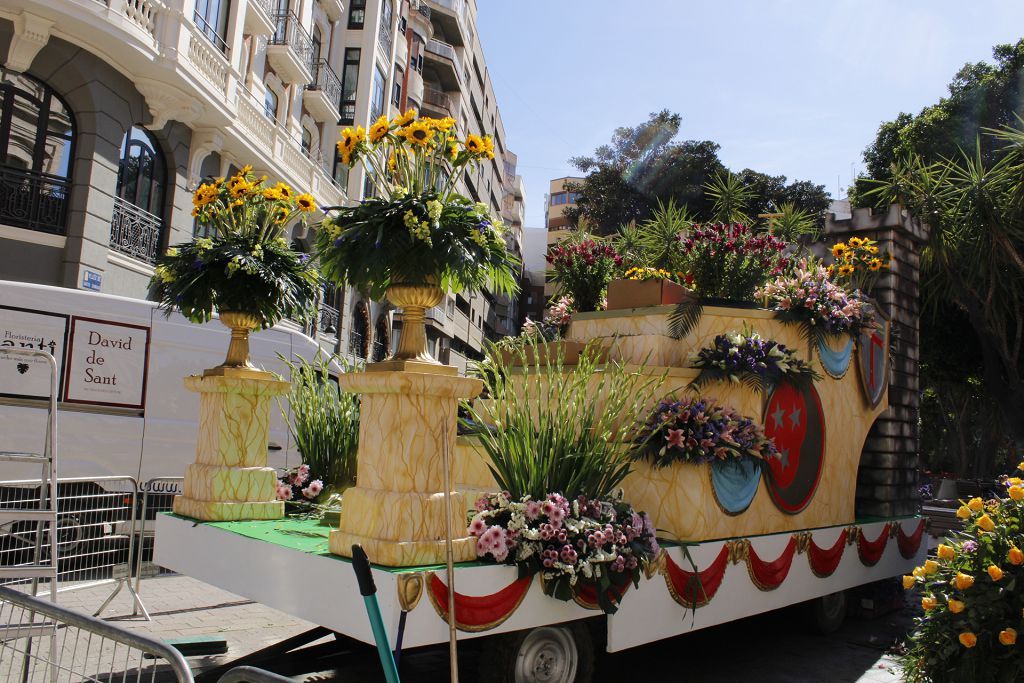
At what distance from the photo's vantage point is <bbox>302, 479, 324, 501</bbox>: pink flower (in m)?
5.72

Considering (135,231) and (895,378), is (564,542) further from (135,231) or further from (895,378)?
(135,231)

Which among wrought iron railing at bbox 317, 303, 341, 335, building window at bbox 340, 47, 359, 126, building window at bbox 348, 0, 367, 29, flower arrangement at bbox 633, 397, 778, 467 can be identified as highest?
building window at bbox 348, 0, 367, 29

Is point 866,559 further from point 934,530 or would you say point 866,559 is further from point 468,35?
point 468,35

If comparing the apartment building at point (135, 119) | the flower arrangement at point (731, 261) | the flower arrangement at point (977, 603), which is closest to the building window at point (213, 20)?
the apartment building at point (135, 119)

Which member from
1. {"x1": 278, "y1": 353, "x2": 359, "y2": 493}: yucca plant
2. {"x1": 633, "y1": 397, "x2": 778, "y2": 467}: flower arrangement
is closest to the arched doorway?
{"x1": 278, "y1": 353, "x2": 359, "y2": 493}: yucca plant

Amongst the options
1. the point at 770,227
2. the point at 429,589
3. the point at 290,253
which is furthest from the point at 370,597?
the point at 770,227

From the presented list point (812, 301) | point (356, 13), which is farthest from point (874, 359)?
point (356, 13)

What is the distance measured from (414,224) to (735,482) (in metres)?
2.68

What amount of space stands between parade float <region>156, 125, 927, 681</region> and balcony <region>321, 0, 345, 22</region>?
2081 cm

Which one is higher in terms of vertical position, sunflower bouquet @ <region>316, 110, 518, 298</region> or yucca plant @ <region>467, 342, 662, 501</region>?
sunflower bouquet @ <region>316, 110, 518, 298</region>

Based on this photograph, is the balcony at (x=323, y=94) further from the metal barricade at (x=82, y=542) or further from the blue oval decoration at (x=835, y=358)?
the blue oval decoration at (x=835, y=358)

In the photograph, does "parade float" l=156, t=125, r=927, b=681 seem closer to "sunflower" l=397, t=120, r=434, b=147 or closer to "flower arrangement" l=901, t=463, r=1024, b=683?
"sunflower" l=397, t=120, r=434, b=147

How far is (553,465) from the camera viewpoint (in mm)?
4141

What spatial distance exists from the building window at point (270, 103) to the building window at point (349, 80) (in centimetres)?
591
